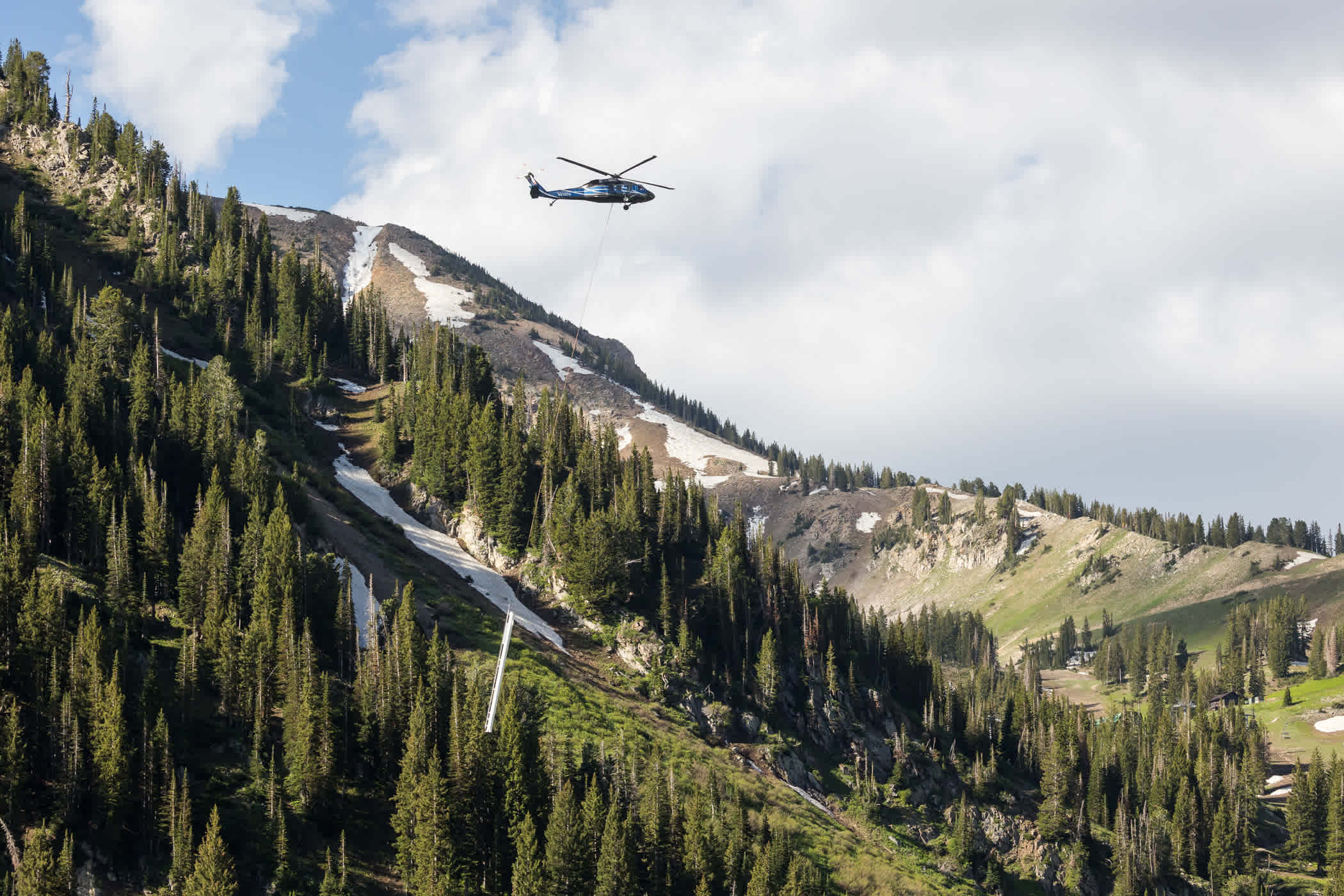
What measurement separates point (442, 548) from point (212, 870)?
86.7 m

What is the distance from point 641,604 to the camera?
17125cm

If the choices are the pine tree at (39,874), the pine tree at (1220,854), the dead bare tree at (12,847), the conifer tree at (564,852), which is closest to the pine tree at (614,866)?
the conifer tree at (564,852)

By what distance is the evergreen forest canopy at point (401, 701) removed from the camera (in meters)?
96.7

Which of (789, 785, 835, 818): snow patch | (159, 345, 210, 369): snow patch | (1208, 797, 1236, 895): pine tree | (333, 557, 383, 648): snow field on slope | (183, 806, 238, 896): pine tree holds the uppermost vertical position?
(159, 345, 210, 369): snow patch

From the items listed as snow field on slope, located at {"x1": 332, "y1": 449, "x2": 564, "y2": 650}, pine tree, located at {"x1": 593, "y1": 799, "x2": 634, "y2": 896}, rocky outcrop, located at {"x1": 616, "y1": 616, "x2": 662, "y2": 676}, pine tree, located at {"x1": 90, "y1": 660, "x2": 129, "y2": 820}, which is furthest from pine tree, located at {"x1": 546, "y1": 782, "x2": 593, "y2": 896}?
rocky outcrop, located at {"x1": 616, "y1": 616, "x2": 662, "y2": 676}

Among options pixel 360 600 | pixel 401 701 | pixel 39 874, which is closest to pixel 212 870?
pixel 39 874

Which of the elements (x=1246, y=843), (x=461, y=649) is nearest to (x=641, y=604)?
(x=461, y=649)

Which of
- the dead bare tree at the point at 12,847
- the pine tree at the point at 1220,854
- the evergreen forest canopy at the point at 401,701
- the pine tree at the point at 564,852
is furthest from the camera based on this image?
the pine tree at the point at 1220,854

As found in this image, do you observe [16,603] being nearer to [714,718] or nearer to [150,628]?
[150,628]

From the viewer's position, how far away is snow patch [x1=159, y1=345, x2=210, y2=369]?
188500 mm

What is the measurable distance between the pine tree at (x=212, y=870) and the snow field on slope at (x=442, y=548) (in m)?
66.0

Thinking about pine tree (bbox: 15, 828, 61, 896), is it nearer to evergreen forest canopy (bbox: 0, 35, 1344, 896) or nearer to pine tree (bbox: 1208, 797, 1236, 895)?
evergreen forest canopy (bbox: 0, 35, 1344, 896)

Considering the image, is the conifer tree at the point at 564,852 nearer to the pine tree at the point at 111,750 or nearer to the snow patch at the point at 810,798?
the pine tree at the point at 111,750

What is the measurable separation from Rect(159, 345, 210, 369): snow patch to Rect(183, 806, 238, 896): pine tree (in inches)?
4394
